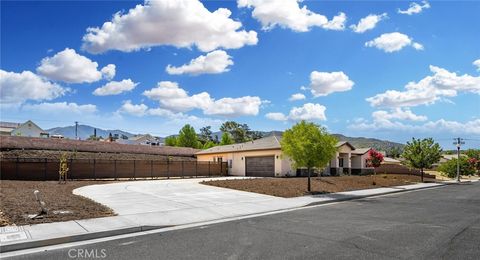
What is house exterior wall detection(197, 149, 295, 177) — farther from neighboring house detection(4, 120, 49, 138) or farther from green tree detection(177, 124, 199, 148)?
neighboring house detection(4, 120, 49, 138)

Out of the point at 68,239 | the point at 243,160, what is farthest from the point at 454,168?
the point at 68,239

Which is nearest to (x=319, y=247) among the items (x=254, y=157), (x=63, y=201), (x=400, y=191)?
(x=63, y=201)

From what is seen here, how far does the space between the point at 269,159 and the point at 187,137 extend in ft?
118

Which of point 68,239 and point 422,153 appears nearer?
point 68,239

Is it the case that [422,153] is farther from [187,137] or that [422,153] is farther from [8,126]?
[8,126]

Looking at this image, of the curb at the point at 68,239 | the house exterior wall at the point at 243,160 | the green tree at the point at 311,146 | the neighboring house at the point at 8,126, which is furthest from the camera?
the neighboring house at the point at 8,126

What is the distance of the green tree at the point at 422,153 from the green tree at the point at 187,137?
4118cm

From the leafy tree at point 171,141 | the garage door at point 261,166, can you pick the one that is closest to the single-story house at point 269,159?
the garage door at point 261,166

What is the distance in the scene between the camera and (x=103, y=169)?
34.6m

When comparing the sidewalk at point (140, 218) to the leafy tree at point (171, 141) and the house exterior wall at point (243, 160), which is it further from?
the leafy tree at point (171, 141)

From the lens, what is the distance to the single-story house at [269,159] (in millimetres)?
37375

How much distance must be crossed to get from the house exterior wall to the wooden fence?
115 cm

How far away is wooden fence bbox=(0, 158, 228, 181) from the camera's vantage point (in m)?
29.9

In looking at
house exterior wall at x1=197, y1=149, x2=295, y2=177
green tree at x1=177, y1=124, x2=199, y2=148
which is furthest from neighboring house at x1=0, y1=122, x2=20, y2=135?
house exterior wall at x1=197, y1=149, x2=295, y2=177
